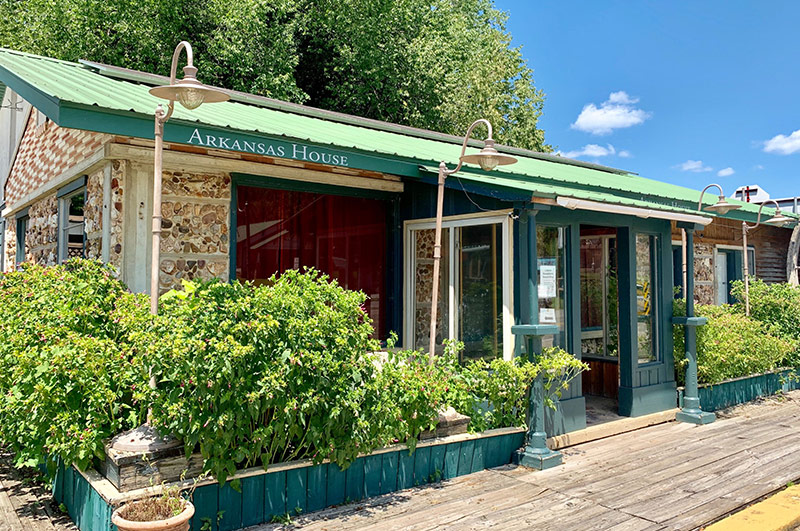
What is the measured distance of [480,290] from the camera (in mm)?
6410

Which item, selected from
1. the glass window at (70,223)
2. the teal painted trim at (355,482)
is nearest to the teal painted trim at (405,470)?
the teal painted trim at (355,482)

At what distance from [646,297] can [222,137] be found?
17.5ft

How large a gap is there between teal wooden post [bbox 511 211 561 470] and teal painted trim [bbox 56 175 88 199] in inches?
183

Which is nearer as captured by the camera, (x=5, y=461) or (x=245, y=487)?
(x=245, y=487)

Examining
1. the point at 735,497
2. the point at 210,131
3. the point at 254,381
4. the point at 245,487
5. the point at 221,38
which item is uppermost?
the point at 221,38

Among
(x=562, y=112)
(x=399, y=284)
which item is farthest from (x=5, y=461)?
(x=562, y=112)

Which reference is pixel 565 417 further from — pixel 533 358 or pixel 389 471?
pixel 389 471

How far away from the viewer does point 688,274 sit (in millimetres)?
7172

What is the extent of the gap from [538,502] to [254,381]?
239 centimetres

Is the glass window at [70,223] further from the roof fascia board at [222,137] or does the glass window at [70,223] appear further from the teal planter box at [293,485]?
the teal planter box at [293,485]

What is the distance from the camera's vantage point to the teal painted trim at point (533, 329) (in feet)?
18.1

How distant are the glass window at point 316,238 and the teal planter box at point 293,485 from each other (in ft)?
8.40

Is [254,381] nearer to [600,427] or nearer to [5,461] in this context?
[5,461]

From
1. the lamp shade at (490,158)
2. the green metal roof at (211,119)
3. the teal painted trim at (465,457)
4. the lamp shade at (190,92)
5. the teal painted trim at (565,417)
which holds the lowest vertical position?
the teal painted trim at (465,457)
